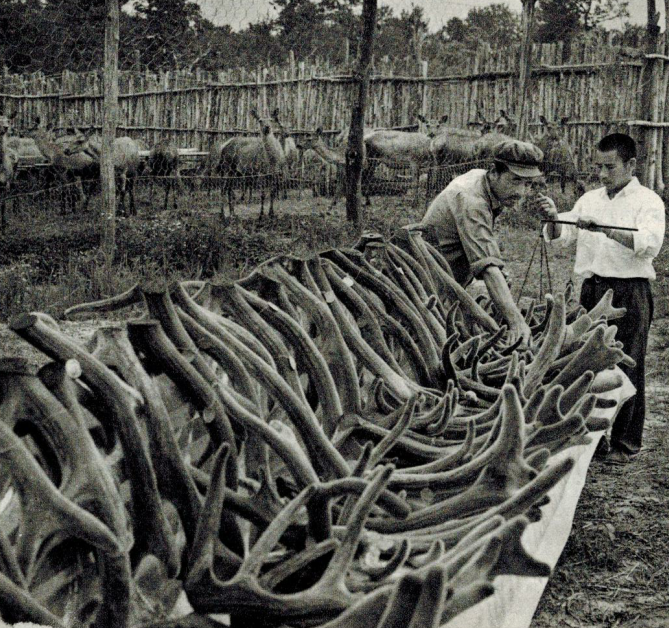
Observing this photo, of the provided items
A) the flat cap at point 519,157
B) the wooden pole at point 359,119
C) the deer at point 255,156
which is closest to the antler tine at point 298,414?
the flat cap at point 519,157

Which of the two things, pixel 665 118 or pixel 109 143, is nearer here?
pixel 109 143

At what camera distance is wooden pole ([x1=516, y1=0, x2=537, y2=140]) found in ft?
44.6

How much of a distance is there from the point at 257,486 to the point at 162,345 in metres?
0.43

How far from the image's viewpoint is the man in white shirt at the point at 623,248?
5090mm

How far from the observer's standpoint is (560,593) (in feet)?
13.1

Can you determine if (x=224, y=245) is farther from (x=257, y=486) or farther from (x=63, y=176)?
(x=257, y=486)

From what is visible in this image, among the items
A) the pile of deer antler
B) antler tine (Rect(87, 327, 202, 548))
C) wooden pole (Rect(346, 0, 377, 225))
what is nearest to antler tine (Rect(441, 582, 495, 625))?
the pile of deer antler

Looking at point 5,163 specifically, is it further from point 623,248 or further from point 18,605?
point 18,605

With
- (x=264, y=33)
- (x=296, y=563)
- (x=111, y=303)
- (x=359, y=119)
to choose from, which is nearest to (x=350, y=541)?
(x=296, y=563)

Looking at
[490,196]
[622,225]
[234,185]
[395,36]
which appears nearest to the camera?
[490,196]

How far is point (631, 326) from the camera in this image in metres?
5.32

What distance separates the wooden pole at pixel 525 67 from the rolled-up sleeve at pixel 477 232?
9.40m

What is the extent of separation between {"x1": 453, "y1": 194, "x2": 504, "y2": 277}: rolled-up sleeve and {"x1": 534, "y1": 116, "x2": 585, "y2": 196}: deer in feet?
34.7

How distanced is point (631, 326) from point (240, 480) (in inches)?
137
